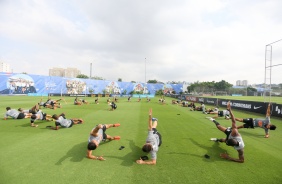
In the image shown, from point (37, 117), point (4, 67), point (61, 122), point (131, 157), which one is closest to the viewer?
point (131, 157)

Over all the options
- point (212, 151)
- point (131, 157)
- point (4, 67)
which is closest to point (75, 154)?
point (131, 157)

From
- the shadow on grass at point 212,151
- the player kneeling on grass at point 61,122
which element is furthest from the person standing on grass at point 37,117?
the shadow on grass at point 212,151

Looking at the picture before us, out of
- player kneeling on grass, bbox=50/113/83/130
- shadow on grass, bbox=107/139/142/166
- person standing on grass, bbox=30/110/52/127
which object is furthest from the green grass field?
person standing on grass, bbox=30/110/52/127

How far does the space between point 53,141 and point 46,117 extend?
5.90 metres

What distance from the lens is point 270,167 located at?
6305mm

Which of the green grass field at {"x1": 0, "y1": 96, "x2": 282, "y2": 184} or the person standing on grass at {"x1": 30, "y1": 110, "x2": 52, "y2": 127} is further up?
the person standing on grass at {"x1": 30, "y1": 110, "x2": 52, "y2": 127}

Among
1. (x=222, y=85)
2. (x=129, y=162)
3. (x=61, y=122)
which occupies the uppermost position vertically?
(x=222, y=85)

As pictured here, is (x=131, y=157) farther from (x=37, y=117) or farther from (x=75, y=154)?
(x=37, y=117)

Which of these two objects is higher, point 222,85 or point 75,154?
point 222,85

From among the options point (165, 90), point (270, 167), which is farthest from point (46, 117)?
point (165, 90)

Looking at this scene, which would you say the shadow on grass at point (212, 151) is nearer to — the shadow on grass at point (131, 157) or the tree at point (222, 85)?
the shadow on grass at point (131, 157)

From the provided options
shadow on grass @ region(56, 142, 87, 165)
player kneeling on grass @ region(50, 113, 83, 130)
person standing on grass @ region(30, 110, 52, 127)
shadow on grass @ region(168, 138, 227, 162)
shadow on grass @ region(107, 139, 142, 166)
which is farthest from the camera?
person standing on grass @ region(30, 110, 52, 127)

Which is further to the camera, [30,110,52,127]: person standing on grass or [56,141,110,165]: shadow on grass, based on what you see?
[30,110,52,127]: person standing on grass

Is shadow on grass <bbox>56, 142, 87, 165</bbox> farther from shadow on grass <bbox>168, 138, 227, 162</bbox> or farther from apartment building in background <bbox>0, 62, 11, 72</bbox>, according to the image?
apartment building in background <bbox>0, 62, 11, 72</bbox>
